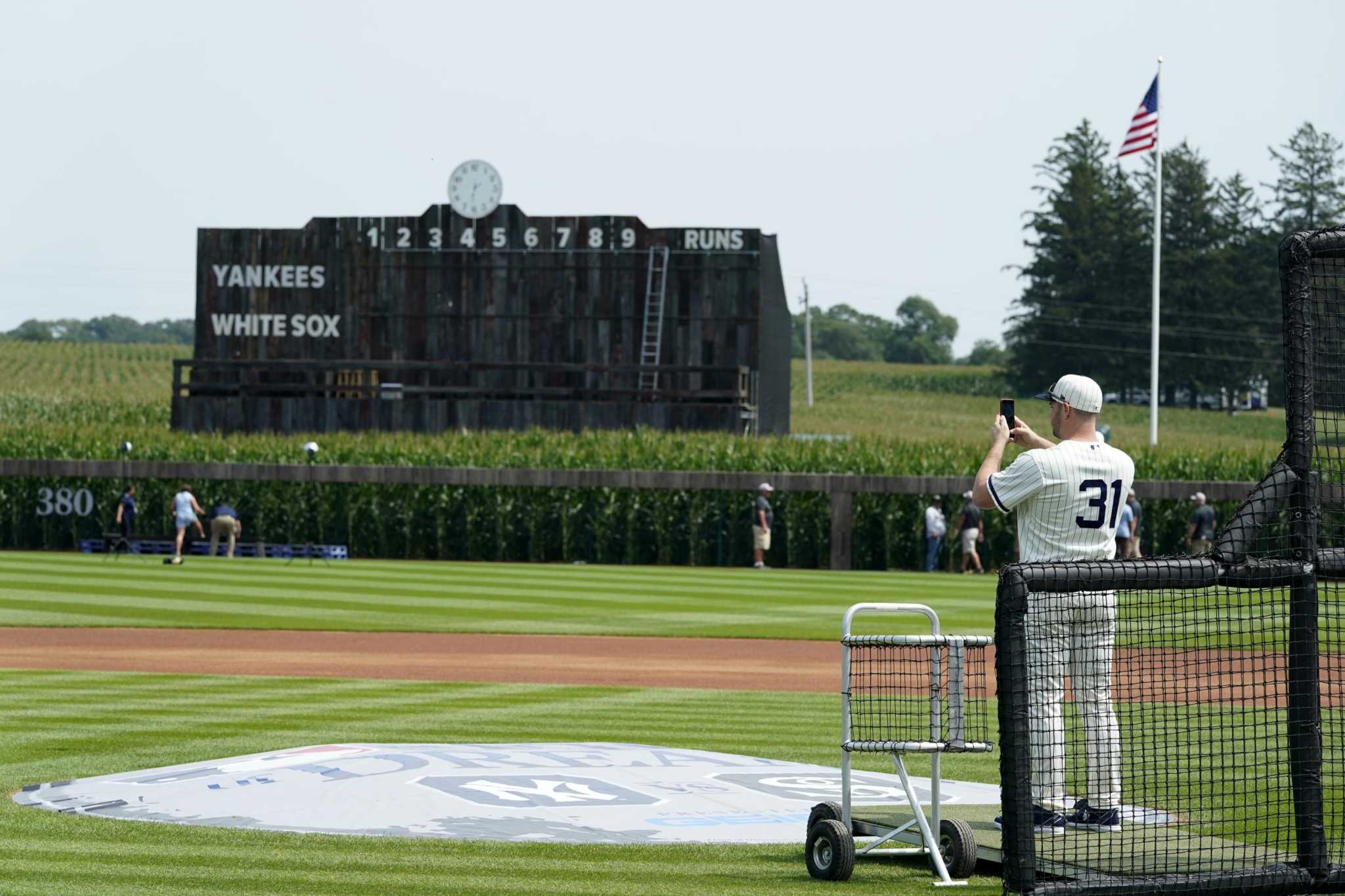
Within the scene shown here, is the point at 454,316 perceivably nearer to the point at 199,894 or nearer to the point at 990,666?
the point at 990,666

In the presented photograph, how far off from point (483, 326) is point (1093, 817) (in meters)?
38.8

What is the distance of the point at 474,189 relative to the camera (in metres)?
45.1

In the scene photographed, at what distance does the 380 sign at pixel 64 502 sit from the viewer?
137ft

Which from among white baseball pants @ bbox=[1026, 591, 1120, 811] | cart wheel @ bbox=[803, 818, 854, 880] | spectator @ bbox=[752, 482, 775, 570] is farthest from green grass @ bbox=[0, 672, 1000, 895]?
A: spectator @ bbox=[752, 482, 775, 570]

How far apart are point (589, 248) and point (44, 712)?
A: 32197 mm

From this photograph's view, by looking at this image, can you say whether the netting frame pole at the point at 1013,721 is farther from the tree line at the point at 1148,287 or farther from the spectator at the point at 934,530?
the tree line at the point at 1148,287

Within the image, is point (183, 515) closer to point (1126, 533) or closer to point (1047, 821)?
point (1126, 533)

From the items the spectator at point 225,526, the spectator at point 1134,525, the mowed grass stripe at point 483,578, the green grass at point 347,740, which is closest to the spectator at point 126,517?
the spectator at point 225,526

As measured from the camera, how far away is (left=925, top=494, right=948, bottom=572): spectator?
1468 inches

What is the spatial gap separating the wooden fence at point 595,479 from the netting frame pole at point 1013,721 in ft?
109

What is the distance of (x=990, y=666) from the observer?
1914 cm

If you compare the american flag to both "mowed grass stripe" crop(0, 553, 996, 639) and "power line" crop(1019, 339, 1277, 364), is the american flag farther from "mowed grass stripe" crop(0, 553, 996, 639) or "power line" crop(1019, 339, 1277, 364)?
"power line" crop(1019, 339, 1277, 364)

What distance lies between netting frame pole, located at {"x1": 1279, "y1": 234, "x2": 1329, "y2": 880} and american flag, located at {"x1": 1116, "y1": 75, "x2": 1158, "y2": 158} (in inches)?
1571

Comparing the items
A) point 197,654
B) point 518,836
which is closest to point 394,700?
point 197,654
